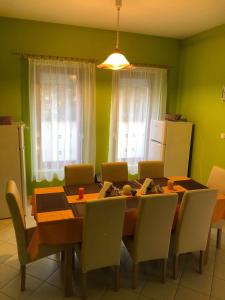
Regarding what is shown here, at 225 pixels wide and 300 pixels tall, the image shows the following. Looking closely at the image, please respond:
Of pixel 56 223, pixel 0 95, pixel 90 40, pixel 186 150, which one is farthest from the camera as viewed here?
pixel 186 150

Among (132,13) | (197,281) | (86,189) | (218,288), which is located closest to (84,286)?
(86,189)

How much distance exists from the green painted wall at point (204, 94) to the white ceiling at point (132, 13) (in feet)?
0.98

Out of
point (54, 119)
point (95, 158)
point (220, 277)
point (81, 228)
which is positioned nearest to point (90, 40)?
point (54, 119)

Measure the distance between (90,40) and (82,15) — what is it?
63 cm

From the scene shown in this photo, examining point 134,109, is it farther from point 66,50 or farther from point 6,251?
point 6,251

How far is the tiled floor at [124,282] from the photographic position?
220cm

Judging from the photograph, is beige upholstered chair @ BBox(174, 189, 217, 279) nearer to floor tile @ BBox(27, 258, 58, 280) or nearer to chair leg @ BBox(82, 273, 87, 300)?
chair leg @ BBox(82, 273, 87, 300)

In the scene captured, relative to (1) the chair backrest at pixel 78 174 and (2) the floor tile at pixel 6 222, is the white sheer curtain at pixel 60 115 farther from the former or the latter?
(1) the chair backrest at pixel 78 174

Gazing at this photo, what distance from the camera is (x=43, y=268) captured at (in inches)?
99.7

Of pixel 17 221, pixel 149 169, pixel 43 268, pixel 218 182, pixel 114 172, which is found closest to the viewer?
pixel 17 221

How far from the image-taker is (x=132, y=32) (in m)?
4.23

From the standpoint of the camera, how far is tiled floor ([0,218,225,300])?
7.22 ft

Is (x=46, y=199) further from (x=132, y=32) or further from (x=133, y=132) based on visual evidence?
(x=132, y=32)

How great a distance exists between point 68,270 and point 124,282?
599 mm
